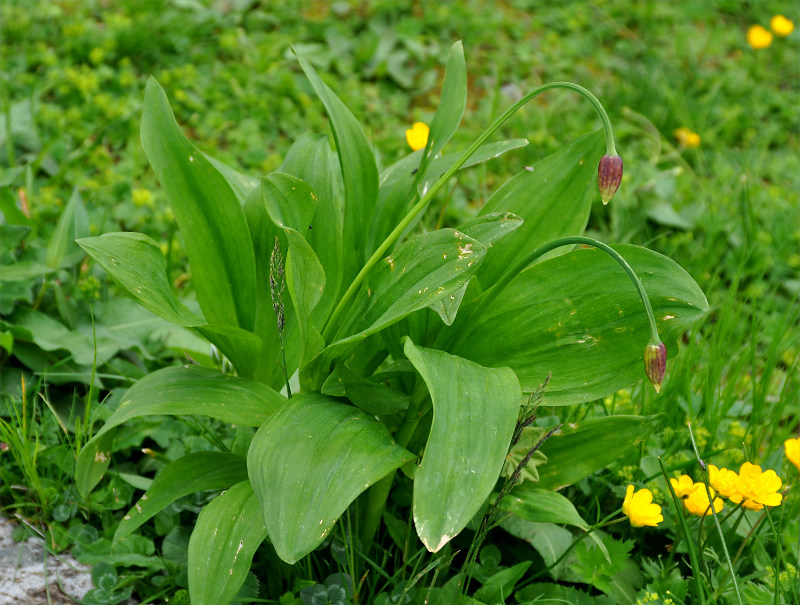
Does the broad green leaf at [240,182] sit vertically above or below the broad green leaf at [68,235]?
above

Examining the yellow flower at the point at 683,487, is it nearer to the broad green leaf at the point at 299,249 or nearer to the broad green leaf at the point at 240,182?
the broad green leaf at the point at 299,249

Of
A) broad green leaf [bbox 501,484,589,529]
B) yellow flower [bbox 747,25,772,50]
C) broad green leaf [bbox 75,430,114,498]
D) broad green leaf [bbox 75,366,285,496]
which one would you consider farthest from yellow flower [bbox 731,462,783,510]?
yellow flower [bbox 747,25,772,50]

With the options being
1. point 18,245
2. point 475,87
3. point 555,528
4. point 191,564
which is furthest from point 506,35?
point 191,564

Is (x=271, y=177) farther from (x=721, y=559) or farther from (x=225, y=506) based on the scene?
(x=721, y=559)

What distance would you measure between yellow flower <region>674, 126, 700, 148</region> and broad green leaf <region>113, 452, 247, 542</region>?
2771 millimetres

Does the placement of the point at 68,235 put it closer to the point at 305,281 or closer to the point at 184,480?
the point at 184,480

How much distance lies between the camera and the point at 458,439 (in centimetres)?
142

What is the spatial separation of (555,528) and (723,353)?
926mm

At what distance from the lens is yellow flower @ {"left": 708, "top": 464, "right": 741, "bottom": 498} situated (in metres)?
1.68

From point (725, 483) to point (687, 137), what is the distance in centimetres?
250

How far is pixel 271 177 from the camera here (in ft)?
5.41

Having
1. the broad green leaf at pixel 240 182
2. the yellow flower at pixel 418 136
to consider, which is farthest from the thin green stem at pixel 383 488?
the yellow flower at pixel 418 136

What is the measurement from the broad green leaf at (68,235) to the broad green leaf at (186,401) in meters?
0.85

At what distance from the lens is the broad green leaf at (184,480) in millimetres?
1727
